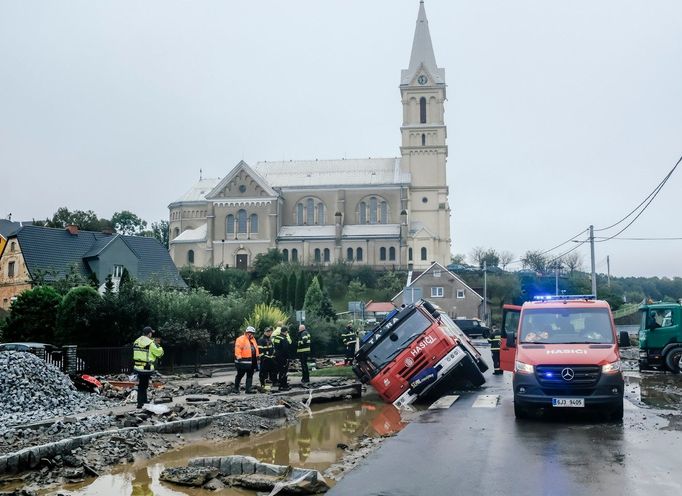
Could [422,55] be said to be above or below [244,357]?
above

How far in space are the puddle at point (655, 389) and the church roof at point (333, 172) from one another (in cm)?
6697

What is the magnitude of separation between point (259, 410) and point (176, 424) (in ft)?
7.90

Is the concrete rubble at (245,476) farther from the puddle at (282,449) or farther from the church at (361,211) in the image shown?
the church at (361,211)

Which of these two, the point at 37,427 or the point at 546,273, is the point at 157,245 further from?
the point at 546,273

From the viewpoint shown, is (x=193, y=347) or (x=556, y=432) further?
(x=193, y=347)

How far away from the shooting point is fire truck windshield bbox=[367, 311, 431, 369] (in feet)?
56.0

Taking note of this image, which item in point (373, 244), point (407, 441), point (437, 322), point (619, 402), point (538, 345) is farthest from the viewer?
point (373, 244)

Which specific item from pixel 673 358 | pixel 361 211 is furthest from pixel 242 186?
pixel 673 358

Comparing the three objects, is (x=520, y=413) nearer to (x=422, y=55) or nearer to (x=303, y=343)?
(x=303, y=343)

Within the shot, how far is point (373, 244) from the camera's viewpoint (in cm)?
8631

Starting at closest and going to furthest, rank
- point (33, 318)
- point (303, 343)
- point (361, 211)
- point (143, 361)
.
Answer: point (143, 361)
point (303, 343)
point (33, 318)
point (361, 211)

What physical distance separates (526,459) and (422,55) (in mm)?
84546

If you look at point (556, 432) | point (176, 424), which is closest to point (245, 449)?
point (176, 424)

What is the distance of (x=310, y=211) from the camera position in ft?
300
